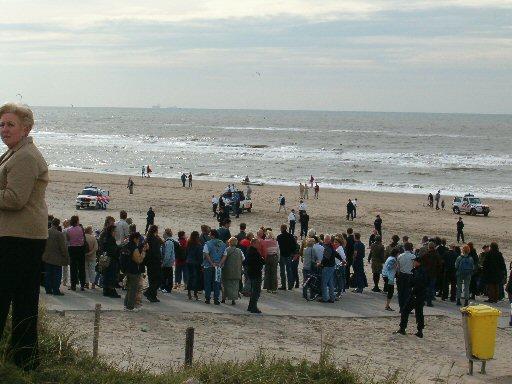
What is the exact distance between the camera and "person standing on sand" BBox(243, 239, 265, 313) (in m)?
14.0

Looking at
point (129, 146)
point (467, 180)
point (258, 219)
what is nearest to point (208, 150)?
point (129, 146)

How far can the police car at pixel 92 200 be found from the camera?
37.5m

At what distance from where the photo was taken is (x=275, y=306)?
49.1 ft

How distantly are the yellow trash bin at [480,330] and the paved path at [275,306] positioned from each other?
3892mm

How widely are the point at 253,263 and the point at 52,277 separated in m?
3.64

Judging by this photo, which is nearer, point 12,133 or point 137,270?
point 12,133

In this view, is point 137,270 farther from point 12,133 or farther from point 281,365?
point 12,133

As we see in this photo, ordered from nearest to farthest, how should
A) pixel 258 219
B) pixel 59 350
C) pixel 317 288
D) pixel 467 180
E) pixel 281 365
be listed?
1. pixel 59 350
2. pixel 281 365
3. pixel 317 288
4. pixel 258 219
5. pixel 467 180

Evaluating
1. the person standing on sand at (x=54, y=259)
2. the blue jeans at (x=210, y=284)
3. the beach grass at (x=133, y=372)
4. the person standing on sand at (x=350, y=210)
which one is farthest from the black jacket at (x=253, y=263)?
the person standing on sand at (x=350, y=210)

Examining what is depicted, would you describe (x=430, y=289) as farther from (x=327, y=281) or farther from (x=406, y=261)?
(x=406, y=261)

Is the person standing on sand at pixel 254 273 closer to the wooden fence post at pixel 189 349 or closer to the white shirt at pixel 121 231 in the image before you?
the white shirt at pixel 121 231

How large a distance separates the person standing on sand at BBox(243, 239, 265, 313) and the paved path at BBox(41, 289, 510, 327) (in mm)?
227

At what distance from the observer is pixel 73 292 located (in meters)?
14.8

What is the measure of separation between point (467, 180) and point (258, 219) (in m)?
34.5
